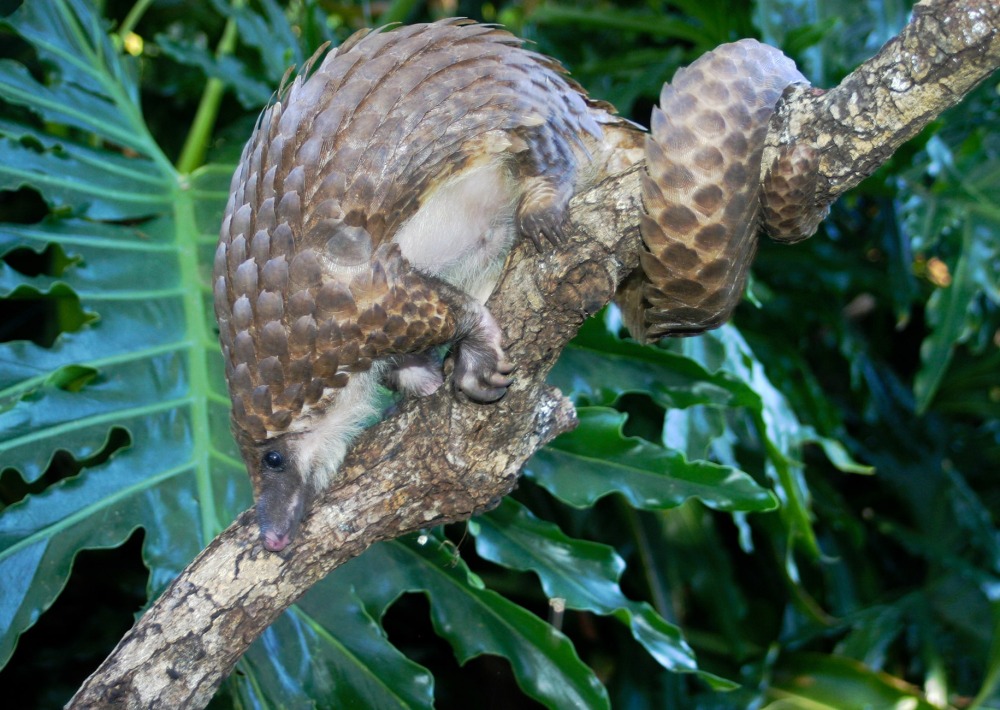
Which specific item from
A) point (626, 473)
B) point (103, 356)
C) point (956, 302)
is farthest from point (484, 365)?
point (956, 302)

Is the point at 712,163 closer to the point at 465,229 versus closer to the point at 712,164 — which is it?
the point at 712,164

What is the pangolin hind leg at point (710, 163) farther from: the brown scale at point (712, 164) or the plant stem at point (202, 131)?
the plant stem at point (202, 131)

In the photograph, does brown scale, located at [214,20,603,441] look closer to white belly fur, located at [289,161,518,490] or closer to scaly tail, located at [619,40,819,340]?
white belly fur, located at [289,161,518,490]

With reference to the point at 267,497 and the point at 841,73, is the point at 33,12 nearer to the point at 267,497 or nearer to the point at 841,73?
the point at 267,497

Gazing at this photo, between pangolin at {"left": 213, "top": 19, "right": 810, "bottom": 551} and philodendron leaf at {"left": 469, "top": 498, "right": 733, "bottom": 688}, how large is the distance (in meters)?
0.44

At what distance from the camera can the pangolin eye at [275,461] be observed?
1227 mm

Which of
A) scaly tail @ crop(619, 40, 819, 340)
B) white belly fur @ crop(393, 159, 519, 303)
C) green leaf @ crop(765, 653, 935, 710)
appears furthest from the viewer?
green leaf @ crop(765, 653, 935, 710)

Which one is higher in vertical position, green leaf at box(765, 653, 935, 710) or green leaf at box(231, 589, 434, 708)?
green leaf at box(231, 589, 434, 708)

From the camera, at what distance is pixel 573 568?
1595 millimetres

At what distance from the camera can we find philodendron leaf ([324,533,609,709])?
1487 millimetres

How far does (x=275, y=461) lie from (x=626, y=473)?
26.9 inches

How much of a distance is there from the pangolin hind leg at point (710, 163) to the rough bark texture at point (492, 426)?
0.04m

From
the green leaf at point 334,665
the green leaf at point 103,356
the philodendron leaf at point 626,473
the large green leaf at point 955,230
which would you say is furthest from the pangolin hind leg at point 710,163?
the large green leaf at point 955,230

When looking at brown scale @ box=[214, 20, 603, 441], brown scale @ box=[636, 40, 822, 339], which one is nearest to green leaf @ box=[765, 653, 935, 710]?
brown scale @ box=[636, 40, 822, 339]
